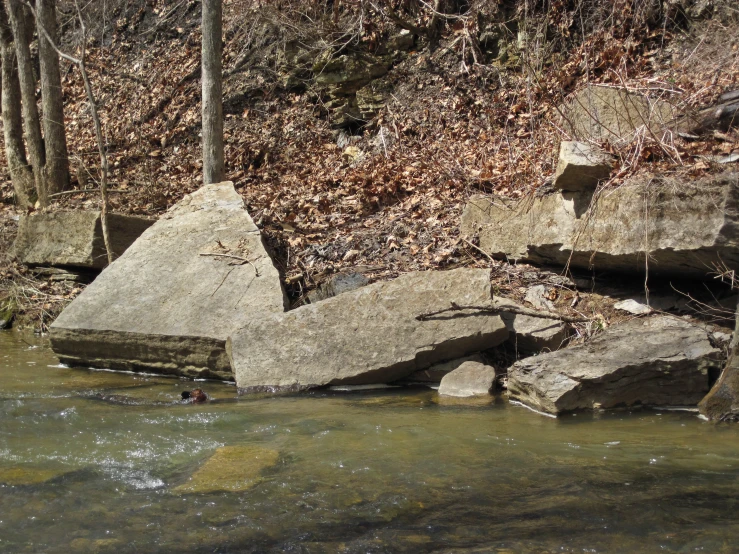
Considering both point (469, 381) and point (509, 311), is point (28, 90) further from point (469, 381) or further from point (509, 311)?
point (469, 381)

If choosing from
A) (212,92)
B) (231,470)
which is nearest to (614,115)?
(231,470)

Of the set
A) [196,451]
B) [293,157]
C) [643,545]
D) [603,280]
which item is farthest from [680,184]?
[293,157]

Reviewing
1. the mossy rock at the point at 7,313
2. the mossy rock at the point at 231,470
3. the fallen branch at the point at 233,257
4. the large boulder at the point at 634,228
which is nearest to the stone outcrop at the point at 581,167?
the large boulder at the point at 634,228

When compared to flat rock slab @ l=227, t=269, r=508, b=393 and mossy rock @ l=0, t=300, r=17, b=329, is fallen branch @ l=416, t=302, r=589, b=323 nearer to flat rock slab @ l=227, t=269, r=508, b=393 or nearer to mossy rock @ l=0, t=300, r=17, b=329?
flat rock slab @ l=227, t=269, r=508, b=393

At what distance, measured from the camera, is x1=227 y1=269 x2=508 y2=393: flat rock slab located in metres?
5.84

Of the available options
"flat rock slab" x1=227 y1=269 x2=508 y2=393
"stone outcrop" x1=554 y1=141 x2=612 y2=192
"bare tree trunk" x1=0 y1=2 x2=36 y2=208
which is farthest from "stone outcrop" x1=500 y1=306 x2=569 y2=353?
"bare tree trunk" x1=0 y1=2 x2=36 y2=208

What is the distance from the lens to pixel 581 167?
607 centimetres

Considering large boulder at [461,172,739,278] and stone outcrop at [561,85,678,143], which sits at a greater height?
stone outcrop at [561,85,678,143]

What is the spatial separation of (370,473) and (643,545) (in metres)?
1.47

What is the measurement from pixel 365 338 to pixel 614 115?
3.48 m

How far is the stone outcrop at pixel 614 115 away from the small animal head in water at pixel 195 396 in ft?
13.5

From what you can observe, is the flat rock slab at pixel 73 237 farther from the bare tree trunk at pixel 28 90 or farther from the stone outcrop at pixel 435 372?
the stone outcrop at pixel 435 372

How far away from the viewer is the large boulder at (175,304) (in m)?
6.44

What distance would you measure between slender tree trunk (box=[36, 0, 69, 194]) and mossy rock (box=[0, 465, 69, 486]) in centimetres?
895
